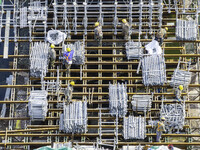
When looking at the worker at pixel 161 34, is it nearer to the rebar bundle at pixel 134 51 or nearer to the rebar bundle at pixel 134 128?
the rebar bundle at pixel 134 51

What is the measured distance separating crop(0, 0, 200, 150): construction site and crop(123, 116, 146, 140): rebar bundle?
0.07 meters

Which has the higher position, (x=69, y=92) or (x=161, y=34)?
(x=161, y=34)

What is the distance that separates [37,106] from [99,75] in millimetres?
4982

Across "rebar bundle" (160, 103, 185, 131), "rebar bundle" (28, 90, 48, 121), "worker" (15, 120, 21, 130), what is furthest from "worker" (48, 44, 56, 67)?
"rebar bundle" (160, 103, 185, 131)

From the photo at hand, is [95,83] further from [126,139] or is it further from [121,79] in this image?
[126,139]

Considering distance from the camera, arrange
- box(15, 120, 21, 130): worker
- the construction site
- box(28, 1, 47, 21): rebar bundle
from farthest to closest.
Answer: box(28, 1, 47, 21): rebar bundle
box(15, 120, 21, 130): worker
the construction site

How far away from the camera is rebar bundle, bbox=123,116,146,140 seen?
43.0m

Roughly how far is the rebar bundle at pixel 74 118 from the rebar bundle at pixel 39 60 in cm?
311

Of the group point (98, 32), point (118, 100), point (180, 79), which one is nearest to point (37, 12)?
point (98, 32)

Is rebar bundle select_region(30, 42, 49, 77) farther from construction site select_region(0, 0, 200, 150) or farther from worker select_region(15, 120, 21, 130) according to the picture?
worker select_region(15, 120, 21, 130)

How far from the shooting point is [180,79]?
4425cm

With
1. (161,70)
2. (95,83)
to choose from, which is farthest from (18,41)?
(161,70)

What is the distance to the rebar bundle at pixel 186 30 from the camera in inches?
1797

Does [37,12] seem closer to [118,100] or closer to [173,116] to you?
[118,100]
